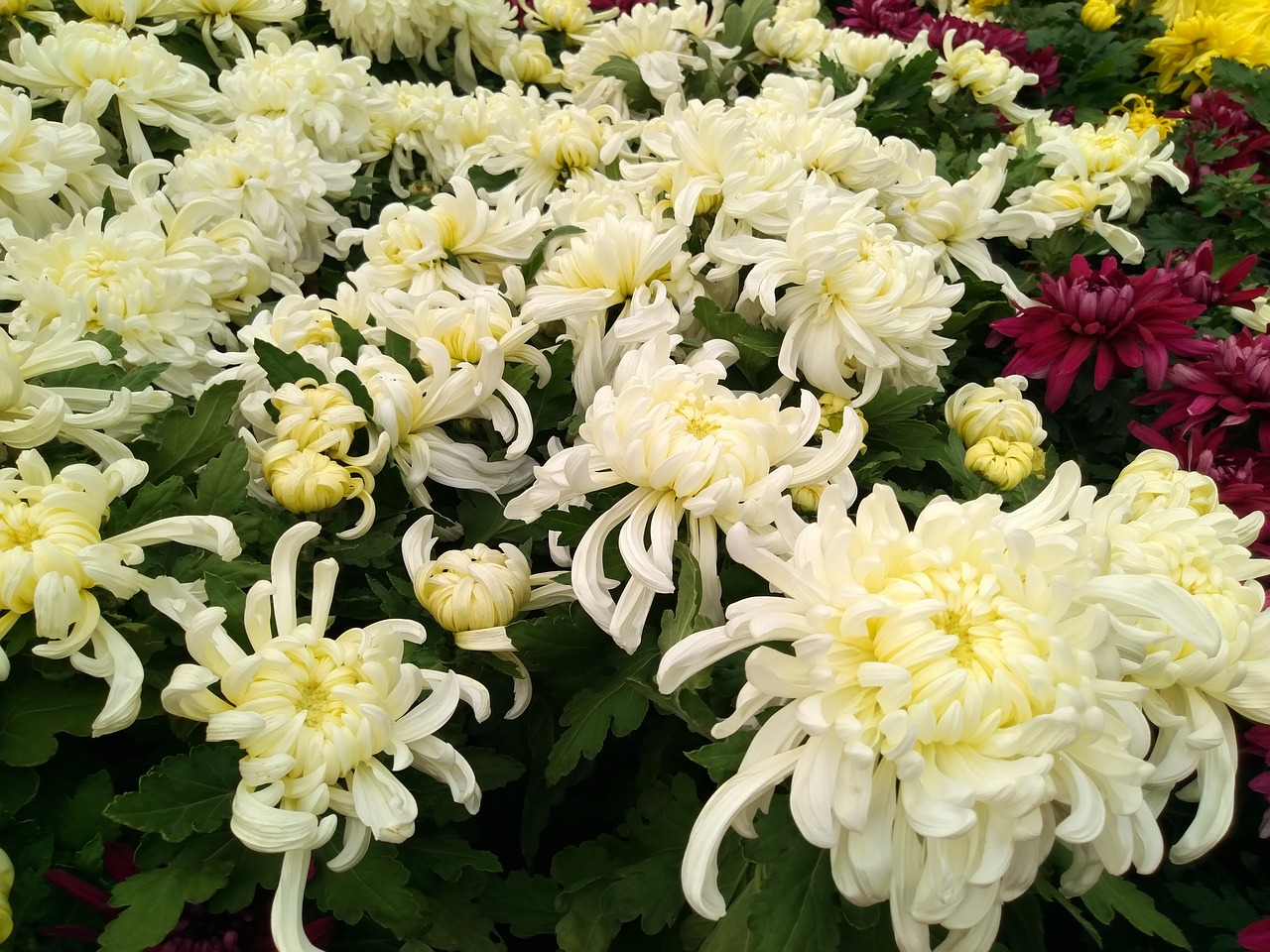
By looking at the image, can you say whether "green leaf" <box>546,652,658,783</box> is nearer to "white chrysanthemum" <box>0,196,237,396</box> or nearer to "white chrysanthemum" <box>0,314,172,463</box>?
"white chrysanthemum" <box>0,314,172,463</box>

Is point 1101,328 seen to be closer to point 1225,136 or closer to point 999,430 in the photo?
point 999,430

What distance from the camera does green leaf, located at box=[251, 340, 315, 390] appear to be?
37.2 inches

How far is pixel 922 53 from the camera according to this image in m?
1.69

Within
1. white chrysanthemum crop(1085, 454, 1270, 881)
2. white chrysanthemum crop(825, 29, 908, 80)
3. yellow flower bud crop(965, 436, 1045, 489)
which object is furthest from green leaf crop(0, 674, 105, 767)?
white chrysanthemum crop(825, 29, 908, 80)

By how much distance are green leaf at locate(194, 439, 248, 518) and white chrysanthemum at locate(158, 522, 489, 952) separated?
0.12 m

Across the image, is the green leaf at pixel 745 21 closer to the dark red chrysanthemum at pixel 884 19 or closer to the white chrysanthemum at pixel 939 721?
the dark red chrysanthemum at pixel 884 19

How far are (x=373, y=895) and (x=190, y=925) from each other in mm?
151

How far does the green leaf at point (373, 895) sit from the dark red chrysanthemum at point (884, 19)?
6.69 ft

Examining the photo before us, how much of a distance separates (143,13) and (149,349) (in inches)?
34.0

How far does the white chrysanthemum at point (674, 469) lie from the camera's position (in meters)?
0.72

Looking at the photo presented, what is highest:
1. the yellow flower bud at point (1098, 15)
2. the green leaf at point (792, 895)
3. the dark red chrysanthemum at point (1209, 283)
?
the yellow flower bud at point (1098, 15)

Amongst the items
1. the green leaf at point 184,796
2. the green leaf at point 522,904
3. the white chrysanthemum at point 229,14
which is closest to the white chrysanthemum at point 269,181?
the white chrysanthemum at point 229,14

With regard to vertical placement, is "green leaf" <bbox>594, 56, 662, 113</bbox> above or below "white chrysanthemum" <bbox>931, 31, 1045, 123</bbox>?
below

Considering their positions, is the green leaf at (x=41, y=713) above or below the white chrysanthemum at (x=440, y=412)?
below
